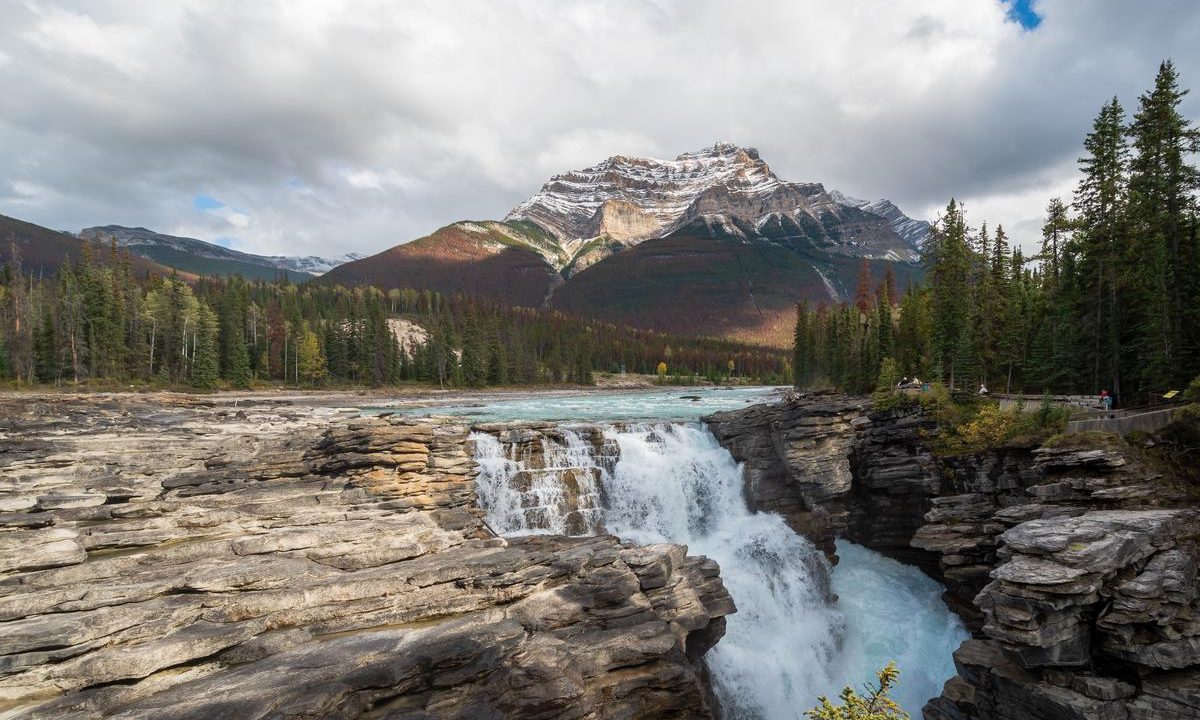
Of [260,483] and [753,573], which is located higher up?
[260,483]

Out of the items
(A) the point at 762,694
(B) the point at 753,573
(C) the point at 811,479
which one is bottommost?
(A) the point at 762,694

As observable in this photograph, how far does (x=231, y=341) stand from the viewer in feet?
300

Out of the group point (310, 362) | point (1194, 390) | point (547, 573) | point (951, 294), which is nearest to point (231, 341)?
point (310, 362)

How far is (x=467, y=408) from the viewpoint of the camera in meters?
68.2

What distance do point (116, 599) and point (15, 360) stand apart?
3450 inches

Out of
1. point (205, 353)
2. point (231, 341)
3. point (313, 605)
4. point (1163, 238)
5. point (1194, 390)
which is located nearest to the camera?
point (313, 605)

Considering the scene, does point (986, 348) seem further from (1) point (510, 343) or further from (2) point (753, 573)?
(1) point (510, 343)

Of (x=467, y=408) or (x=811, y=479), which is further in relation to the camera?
(x=467, y=408)

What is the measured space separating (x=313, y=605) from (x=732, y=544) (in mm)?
21939

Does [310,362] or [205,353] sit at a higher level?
[205,353]

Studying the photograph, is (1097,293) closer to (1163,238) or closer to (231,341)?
(1163,238)

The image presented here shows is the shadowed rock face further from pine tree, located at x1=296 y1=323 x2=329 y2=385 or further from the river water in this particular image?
pine tree, located at x1=296 y1=323 x2=329 y2=385

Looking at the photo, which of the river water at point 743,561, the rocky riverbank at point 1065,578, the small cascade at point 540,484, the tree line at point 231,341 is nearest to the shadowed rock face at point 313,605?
the small cascade at point 540,484

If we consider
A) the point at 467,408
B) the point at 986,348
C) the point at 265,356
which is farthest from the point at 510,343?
the point at 986,348
